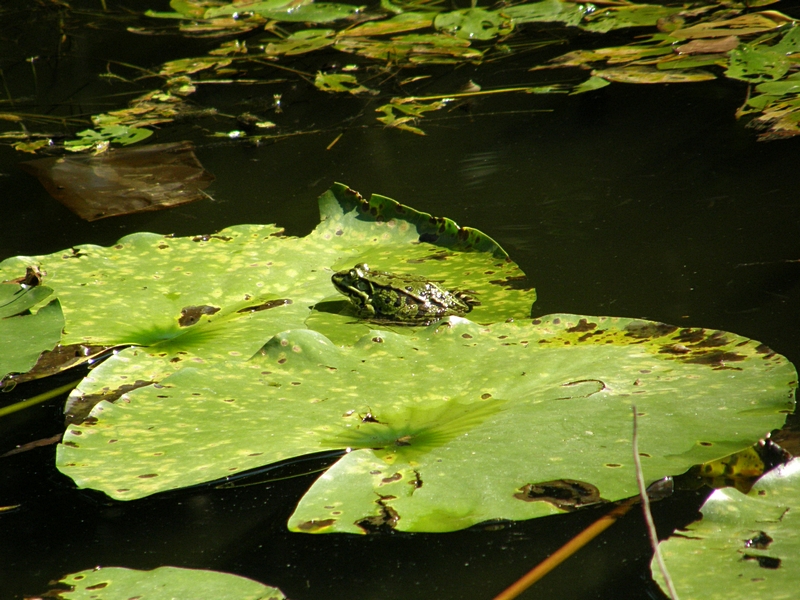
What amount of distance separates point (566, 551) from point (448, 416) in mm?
393

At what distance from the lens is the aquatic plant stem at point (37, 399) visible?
2.02m

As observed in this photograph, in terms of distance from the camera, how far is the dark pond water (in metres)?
1.42

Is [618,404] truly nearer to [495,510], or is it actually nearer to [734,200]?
[495,510]

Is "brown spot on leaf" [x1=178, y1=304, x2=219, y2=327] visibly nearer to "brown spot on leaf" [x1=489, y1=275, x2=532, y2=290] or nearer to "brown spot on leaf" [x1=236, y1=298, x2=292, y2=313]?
"brown spot on leaf" [x1=236, y1=298, x2=292, y2=313]

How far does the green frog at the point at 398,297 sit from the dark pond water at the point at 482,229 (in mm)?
274

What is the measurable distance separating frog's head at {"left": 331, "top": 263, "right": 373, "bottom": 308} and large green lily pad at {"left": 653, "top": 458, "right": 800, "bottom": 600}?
1289mm

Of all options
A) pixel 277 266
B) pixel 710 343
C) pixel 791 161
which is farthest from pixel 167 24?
pixel 710 343

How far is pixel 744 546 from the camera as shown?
1208 mm

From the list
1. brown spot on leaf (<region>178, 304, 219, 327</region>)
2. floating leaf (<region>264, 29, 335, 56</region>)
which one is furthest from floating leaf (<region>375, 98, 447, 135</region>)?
brown spot on leaf (<region>178, 304, 219, 327</region>)

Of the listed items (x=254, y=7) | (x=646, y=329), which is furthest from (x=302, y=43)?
(x=646, y=329)

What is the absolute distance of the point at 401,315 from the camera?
2.41 meters

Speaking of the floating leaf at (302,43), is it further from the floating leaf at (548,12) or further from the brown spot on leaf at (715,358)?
the brown spot on leaf at (715,358)

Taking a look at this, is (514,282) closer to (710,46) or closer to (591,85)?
(591,85)

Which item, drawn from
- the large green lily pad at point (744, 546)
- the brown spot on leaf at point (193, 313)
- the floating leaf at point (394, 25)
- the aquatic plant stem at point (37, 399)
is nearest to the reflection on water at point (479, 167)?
the brown spot on leaf at point (193, 313)
